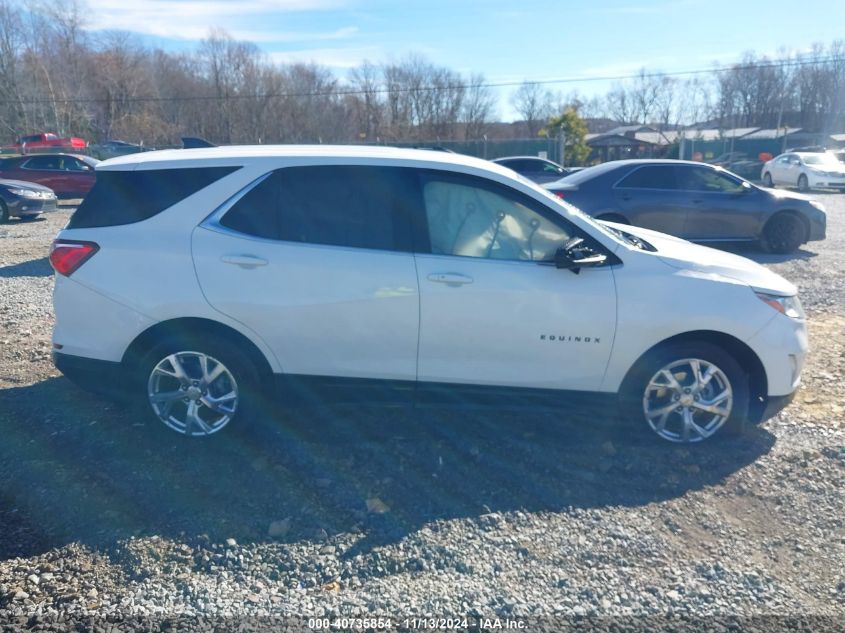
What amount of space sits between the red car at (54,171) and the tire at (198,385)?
1908cm

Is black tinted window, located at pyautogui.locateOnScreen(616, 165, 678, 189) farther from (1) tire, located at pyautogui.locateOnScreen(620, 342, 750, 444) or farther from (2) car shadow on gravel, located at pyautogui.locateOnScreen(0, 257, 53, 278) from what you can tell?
(2) car shadow on gravel, located at pyautogui.locateOnScreen(0, 257, 53, 278)

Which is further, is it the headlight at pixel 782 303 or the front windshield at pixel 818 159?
the front windshield at pixel 818 159

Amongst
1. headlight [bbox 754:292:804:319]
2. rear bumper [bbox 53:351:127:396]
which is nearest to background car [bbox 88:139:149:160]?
rear bumper [bbox 53:351:127:396]

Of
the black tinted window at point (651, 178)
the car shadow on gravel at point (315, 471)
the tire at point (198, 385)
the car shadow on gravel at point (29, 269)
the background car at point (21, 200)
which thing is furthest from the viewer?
the background car at point (21, 200)

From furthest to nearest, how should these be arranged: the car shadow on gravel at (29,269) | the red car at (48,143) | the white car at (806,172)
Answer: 1. the red car at (48,143)
2. the white car at (806,172)
3. the car shadow on gravel at (29,269)

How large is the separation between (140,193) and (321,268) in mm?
1262

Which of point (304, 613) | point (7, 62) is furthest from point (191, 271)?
point (7, 62)

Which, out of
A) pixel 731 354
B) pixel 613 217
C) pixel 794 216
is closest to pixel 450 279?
pixel 731 354

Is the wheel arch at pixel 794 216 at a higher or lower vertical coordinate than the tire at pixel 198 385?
higher

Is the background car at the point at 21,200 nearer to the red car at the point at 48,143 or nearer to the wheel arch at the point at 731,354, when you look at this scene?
the wheel arch at the point at 731,354

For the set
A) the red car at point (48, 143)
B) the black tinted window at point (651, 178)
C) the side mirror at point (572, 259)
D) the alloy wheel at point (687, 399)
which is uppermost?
the red car at point (48, 143)

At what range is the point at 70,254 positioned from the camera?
4258mm

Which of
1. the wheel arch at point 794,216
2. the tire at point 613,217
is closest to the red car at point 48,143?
the tire at point 613,217

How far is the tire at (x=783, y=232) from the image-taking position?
38.3ft
